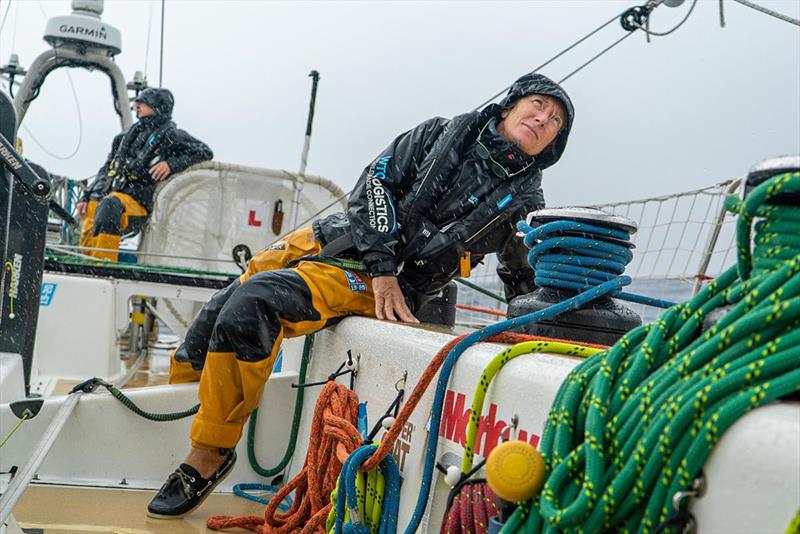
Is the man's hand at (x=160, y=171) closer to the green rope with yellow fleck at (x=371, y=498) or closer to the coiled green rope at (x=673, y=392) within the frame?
the green rope with yellow fleck at (x=371, y=498)

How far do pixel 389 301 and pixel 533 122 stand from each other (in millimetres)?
859

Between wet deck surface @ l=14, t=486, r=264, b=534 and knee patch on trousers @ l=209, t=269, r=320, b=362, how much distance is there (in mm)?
561

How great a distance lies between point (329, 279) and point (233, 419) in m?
0.56

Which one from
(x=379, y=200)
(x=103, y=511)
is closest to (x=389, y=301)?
(x=379, y=200)

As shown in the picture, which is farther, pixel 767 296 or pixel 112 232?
pixel 112 232

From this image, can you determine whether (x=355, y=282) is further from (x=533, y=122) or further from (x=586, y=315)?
(x=586, y=315)

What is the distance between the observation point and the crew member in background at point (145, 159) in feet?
28.3

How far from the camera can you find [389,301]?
124 inches

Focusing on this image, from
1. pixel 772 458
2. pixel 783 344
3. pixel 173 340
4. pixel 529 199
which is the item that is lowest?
pixel 173 340

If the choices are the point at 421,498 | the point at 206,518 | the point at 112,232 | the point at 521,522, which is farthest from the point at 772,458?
the point at 112,232

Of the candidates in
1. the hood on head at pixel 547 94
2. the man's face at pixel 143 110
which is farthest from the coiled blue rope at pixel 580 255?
the man's face at pixel 143 110

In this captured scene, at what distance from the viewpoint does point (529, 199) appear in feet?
11.7

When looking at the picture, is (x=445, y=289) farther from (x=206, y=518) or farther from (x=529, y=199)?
(x=206, y=518)

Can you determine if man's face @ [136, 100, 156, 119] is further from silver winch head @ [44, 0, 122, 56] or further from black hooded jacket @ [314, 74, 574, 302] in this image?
black hooded jacket @ [314, 74, 574, 302]
